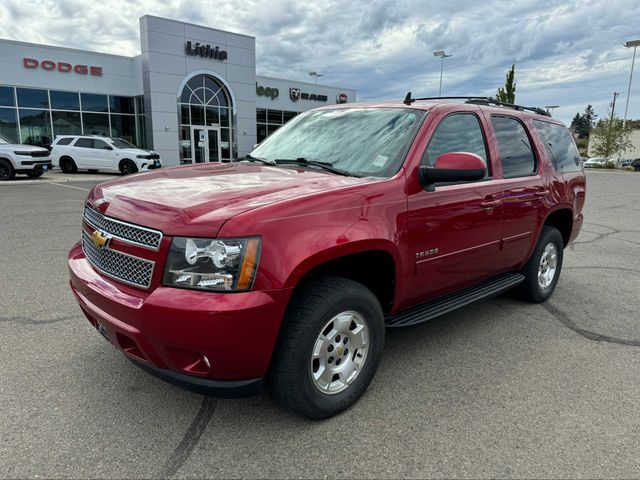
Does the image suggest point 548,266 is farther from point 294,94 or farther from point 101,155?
point 294,94

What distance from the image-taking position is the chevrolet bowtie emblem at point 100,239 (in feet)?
8.71

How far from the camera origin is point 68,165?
21.5 m

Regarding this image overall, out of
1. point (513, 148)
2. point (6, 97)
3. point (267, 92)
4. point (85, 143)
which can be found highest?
point (267, 92)

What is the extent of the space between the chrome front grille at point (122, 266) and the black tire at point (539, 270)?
3578 mm

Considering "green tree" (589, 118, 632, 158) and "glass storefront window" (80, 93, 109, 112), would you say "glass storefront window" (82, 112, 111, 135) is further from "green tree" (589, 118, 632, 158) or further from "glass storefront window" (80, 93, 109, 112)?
"green tree" (589, 118, 632, 158)

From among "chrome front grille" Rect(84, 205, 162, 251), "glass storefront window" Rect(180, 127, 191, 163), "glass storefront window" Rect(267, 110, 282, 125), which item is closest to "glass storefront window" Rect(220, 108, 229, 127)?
"glass storefront window" Rect(180, 127, 191, 163)

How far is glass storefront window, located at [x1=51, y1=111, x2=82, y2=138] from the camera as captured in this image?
24375 mm

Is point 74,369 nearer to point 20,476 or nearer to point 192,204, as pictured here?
point 20,476

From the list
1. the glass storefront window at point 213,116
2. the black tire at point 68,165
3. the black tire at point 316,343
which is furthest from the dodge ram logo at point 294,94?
the black tire at point 316,343

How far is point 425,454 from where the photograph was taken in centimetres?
244

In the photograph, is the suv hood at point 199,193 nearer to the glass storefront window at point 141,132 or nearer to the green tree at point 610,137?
the glass storefront window at point 141,132

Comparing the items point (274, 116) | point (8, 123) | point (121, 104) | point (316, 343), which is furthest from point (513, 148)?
point (274, 116)

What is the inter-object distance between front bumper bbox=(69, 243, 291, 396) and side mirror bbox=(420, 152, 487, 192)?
132 cm

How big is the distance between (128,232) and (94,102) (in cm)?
2639
